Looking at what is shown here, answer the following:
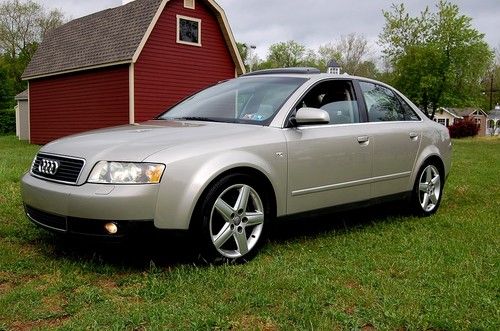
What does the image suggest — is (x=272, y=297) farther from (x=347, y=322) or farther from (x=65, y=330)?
(x=65, y=330)

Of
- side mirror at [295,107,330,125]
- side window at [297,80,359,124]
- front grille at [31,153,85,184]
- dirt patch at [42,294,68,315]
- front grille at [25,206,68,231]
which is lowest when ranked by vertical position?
dirt patch at [42,294,68,315]

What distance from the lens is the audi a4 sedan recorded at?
11.8ft

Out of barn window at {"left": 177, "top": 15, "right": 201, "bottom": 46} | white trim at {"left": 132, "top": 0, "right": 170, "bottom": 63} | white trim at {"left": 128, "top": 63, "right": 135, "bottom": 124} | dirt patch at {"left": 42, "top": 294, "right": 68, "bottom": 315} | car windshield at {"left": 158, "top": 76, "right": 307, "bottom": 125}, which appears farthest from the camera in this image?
barn window at {"left": 177, "top": 15, "right": 201, "bottom": 46}

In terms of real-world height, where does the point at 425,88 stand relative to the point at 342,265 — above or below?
above

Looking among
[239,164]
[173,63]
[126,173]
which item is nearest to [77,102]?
[173,63]

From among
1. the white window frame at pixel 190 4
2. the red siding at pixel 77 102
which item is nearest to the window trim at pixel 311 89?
the red siding at pixel 77 102

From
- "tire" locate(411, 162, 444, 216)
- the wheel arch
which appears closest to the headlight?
the wheel arch

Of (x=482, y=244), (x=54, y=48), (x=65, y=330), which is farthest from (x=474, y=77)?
(x=65, y=330)

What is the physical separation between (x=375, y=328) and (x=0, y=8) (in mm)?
56468

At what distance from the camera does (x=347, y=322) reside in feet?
9.68

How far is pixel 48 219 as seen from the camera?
12.7 feet

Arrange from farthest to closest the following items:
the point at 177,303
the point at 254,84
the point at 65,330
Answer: the point at 254,84
the point at 177,303
the point at 65,330

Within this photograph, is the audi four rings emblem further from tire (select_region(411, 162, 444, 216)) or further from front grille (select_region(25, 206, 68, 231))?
tire (select_region(411, 162, 444, 216))

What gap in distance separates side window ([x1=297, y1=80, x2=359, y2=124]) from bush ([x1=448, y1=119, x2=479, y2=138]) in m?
37.0
